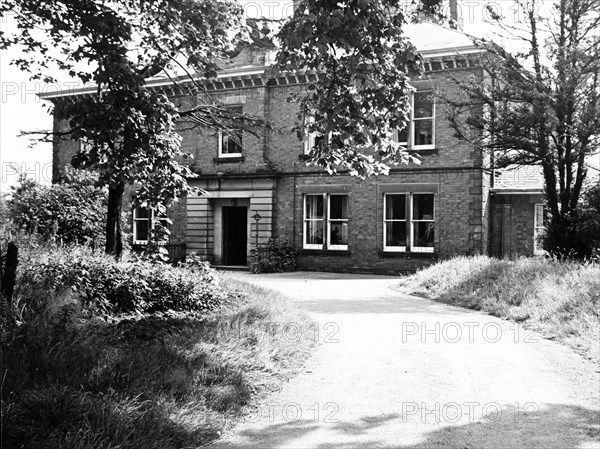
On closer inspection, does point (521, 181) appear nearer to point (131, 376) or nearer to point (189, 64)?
point (189, 64)

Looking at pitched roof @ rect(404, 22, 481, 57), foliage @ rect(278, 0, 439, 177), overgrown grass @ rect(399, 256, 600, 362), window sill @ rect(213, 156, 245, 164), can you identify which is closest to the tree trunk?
foliage @ rect(278, 0, 439, 177)

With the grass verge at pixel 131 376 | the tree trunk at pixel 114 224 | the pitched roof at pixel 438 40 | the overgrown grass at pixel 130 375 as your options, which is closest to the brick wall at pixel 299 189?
the pitched roof at pixel 438 40

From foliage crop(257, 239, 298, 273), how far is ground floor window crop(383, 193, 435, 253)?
3744 mm

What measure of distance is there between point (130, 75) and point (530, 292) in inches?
321

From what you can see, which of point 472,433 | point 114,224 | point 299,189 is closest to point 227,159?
point 299,189

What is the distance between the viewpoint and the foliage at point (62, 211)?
16141 mm

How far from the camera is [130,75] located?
800 centimetres

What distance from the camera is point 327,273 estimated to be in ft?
73.7

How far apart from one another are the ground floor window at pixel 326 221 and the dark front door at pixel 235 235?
10.2ft

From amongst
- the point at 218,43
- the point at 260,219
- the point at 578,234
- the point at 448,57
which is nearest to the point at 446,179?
the point at 448,57

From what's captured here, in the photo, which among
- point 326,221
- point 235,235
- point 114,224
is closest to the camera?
point 114,224

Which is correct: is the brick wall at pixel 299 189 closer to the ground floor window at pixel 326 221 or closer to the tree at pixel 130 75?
the ground floor window at pixel 326 221

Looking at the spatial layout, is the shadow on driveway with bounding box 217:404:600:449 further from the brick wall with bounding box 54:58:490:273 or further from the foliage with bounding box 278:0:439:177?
the brick wall with bounding box 54:58:490:273

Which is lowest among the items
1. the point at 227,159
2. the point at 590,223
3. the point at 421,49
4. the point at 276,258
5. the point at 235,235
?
the point at 276,258
